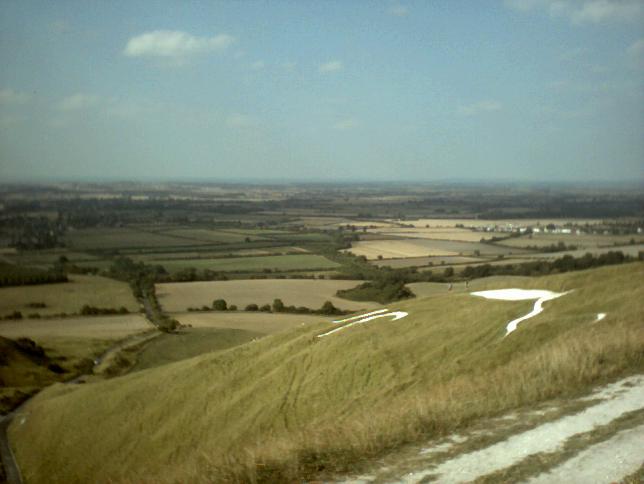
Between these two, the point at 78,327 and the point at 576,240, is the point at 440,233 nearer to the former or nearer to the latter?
the point at 576,240

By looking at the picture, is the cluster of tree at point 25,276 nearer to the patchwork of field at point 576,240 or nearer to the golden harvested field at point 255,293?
the golden harvested field at point 255,293

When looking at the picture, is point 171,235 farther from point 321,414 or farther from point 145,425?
point 321,414

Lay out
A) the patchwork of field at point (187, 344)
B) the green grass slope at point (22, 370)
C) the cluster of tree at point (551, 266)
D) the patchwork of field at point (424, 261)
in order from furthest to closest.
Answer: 1. the patchwork of field at point (424, 261)
2. the cluster of tree at point (551, 266)
3. the patchwork of field at point (187, 344)
4. the green grass slope at point (22, 370)

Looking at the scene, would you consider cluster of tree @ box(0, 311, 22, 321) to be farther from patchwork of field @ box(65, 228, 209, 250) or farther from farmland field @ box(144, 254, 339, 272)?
patchwork of field @ box(65, 228, 209, 250)

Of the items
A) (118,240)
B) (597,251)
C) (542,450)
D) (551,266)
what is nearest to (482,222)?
(597,251)

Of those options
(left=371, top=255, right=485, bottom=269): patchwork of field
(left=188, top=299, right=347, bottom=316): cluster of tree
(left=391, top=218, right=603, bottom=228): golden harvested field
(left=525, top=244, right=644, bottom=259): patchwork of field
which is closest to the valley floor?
(left=188, top=299, right=347, bottom=316): cluster of tree

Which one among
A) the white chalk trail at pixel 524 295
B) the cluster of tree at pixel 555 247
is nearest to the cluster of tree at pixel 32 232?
the cluster of tree at pixel 555 247
